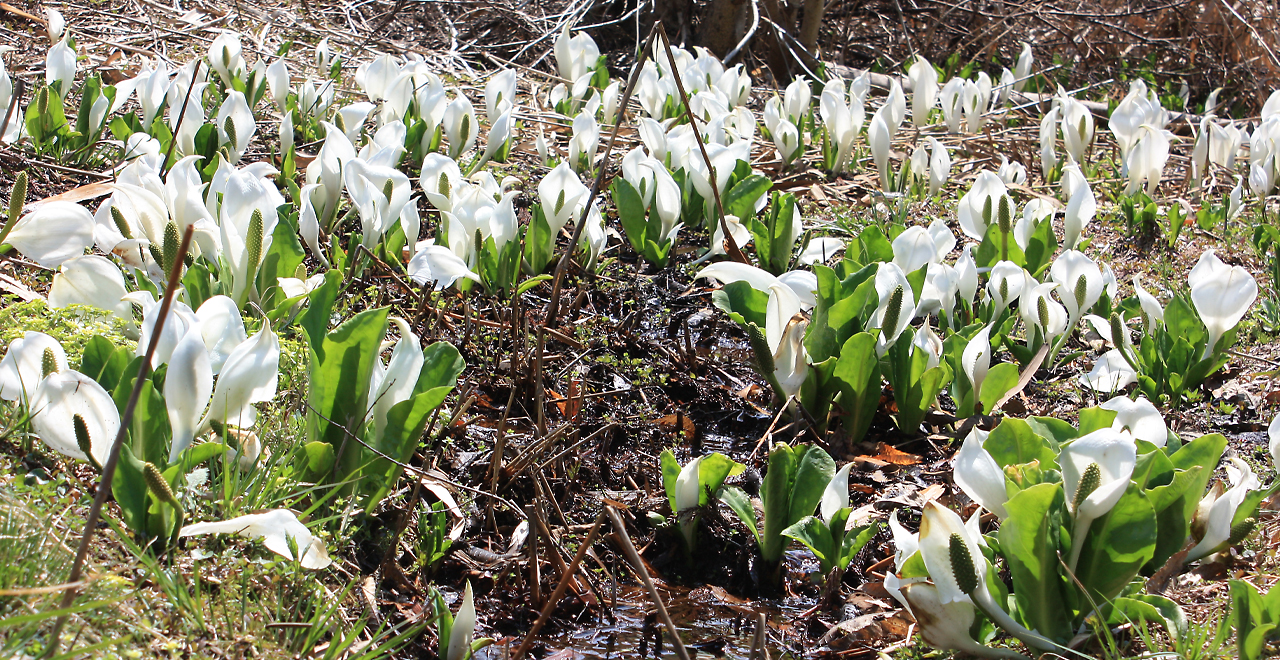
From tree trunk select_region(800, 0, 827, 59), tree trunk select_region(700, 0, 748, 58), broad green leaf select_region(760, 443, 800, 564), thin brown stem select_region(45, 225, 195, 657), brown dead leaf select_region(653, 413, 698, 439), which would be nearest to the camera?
thin brown stem select_region(45, 225, 195, 657)

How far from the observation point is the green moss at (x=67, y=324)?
1702mm

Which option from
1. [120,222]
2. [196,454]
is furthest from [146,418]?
[120,222]

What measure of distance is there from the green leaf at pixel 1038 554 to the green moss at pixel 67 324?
152 cm

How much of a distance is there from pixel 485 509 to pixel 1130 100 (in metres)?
3.10

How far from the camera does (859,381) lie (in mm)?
2027

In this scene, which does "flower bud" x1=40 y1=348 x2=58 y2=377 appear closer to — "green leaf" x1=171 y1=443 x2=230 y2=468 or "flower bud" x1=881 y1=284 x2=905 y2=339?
"green leaf" x1=171 y1=443 x2=230 y2=468

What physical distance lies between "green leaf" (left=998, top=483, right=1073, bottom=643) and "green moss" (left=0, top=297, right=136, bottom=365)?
4.99 ft

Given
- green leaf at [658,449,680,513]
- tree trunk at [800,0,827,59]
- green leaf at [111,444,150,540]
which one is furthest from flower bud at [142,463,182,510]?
tree trunk at [800,0,827,59]

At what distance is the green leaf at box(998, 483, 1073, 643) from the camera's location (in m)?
1.27

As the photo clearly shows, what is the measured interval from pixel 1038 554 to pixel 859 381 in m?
0.74

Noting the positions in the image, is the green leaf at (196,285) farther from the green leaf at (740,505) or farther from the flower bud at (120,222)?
the green leaf at (740,505)

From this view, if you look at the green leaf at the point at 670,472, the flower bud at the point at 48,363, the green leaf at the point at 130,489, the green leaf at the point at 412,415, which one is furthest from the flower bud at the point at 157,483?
the green leaf at the point at 670,472

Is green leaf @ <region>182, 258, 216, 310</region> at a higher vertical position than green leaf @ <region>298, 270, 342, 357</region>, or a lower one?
lower

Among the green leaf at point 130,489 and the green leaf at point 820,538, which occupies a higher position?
the green leaf at point 130,489
